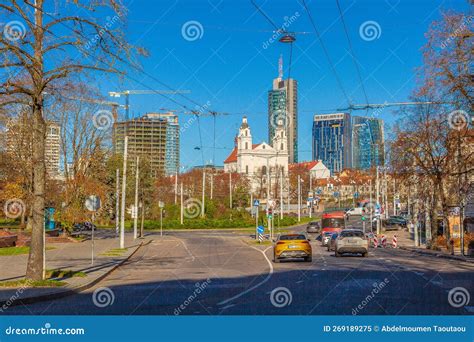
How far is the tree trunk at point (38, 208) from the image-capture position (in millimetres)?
18344

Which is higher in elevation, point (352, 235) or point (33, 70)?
point (33, 70)

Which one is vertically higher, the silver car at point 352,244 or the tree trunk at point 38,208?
the tree trunk at point 38,208

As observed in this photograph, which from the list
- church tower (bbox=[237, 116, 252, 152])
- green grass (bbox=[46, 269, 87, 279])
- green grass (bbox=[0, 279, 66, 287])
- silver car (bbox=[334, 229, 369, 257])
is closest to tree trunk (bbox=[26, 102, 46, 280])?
green grass (bbox=[0, 279, 66, 287])

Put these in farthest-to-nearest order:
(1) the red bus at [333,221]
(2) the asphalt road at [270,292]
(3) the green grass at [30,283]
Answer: (1) the red bus at [333,221] < (3) the green grass at [30,283] < (2) the asphalt road at [270,292]

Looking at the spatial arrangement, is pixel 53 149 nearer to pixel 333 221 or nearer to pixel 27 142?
pixel 27 142

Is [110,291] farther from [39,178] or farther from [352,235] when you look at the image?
[352,235]

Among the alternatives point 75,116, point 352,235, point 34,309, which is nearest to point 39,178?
point 34,309

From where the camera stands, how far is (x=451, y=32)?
Answer: 83.4ft

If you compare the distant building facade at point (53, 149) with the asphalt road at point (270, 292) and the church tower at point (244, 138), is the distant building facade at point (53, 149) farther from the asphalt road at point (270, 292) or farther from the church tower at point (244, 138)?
the church tower at point (244, 138)

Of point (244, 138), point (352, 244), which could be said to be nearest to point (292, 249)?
point (352, 244)

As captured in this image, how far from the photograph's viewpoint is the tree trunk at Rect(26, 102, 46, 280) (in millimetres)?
18344

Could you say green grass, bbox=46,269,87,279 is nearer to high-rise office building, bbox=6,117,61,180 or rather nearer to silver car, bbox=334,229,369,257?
silver car, bbox=334,229,369,257

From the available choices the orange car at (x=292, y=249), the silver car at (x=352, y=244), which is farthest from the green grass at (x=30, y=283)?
the silver car at (x=352, y=244)

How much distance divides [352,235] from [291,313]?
22.4 metres
